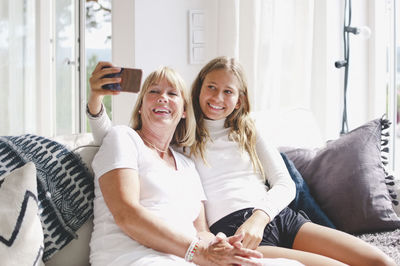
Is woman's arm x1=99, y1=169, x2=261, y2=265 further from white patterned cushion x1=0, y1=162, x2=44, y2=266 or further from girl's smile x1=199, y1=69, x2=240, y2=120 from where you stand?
girl's smile x1=199, y1=69, x2=240, y2=120

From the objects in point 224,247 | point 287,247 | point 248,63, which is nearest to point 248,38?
point 248,63

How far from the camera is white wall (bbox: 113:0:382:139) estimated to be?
324 cm

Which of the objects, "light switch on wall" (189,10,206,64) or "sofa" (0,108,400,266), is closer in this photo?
"sofa" (0,108,400,266)

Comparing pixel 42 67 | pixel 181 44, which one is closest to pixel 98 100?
pixel 181 44

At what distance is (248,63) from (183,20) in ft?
1.96

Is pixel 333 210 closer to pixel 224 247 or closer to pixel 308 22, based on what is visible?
pixel 224 247

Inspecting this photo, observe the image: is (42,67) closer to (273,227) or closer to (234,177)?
(234,177)

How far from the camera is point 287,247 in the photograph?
1.62 metres

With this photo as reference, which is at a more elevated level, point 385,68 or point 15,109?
point 385,68

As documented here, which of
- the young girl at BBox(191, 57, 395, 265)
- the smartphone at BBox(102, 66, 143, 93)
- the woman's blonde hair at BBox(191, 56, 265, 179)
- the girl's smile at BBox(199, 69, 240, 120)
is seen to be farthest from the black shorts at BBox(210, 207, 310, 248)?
the smartphone at BBox(102, 66, 143, 93)

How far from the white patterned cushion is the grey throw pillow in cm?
112

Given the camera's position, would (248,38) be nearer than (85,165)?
No

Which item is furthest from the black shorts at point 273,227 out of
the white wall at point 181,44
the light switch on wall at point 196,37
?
the light switch on wall at point 196,37

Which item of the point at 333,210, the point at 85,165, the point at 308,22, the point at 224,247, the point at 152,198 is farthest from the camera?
the point at 308,22
